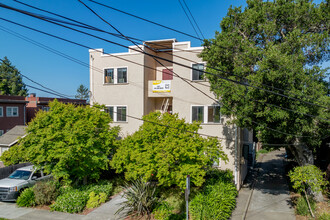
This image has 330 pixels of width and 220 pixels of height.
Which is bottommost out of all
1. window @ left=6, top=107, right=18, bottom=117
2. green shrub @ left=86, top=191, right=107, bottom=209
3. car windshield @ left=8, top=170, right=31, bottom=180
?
green shrub @ left=86, top=191, right=107, bottom=209

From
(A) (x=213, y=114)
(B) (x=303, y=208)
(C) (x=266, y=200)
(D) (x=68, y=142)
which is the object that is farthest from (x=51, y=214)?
(B) (x=303, y=208)

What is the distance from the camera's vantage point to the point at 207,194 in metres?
12.7

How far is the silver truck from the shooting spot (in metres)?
13.8

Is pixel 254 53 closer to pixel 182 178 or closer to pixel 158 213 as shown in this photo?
pixel 182 178

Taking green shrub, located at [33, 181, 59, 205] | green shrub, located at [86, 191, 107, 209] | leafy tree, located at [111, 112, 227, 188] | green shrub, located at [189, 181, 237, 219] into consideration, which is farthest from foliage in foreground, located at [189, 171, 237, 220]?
green shrub, located at [33, 181, 59, 205]

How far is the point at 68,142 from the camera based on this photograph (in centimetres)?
1362

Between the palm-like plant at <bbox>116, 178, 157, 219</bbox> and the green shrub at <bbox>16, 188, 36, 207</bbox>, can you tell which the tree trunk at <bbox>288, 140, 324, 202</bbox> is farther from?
the green shrub at <bbox>16, 188, 36, 207</bbox>

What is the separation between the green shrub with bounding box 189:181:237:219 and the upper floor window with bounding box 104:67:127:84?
10065 millimetres

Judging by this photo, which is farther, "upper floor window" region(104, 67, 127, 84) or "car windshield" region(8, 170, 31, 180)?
"upper floor window" region(104, 67, 127, 84)

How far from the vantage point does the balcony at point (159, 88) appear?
59.1 feet

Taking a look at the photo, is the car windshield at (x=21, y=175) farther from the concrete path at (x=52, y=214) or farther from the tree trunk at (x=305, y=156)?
the tree trunk at (x=305, y=156)

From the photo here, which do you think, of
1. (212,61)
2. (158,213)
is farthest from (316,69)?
(158,213)

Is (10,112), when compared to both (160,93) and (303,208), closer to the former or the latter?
(160,93)

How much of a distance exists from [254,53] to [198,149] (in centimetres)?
520
